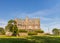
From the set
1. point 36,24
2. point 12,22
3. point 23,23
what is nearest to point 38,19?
point 36,24

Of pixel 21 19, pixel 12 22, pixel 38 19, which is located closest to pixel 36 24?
pixel 38 19

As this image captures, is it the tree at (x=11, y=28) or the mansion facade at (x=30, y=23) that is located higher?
the mansion facade at (x=30, y=23)

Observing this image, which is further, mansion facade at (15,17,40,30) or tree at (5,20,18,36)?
mansion facade at (15,17,40,30)

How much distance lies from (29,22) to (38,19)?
15.0 ft

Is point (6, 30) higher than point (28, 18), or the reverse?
Answer: point (28, 18)

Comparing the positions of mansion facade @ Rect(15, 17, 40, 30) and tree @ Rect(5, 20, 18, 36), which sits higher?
mansion facade @ Rect(15, 17, 40, 30)

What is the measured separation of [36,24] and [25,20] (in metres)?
5.39

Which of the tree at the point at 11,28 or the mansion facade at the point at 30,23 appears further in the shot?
the mansion facade at the point at 30,23

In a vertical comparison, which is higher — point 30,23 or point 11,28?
point 30,23

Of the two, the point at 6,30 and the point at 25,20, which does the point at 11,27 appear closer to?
the point at 6,30

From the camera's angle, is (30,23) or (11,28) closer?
(11,28)

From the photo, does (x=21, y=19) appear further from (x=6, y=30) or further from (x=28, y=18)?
(x=6, y=30)

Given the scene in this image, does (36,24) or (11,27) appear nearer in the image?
(11,27)

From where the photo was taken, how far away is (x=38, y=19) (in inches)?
3004
